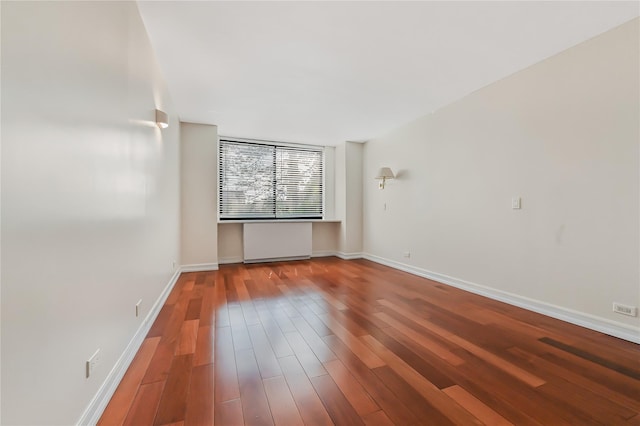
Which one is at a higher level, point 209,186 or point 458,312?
point 209,186

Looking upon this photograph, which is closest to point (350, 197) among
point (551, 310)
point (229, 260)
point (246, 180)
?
point (246, 180)

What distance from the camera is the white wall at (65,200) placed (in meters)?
0.84

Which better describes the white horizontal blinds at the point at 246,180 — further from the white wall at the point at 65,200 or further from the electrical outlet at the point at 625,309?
the electrical outlet at the point at 625,309

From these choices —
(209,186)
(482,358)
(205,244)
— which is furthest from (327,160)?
(482,358)

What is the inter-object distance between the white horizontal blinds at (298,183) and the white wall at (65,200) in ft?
12.5

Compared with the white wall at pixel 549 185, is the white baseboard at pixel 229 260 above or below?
below

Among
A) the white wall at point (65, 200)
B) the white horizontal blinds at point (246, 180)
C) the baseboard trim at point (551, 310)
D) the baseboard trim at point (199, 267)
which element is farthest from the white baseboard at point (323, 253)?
the white wall at point (65, 200)

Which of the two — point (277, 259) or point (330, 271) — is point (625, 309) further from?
point (277, 259)

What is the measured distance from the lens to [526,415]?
1.36m

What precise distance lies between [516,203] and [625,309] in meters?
1.21

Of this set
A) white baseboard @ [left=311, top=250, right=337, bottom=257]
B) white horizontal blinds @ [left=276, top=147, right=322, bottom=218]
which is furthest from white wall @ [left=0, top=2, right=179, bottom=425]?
white baseboard @ [left=311, top=250, right=337, bottom=257]

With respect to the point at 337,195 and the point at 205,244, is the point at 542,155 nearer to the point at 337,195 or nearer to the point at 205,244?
the point at 337,195

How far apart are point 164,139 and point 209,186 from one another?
5.26ft

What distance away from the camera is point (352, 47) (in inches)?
97.6
